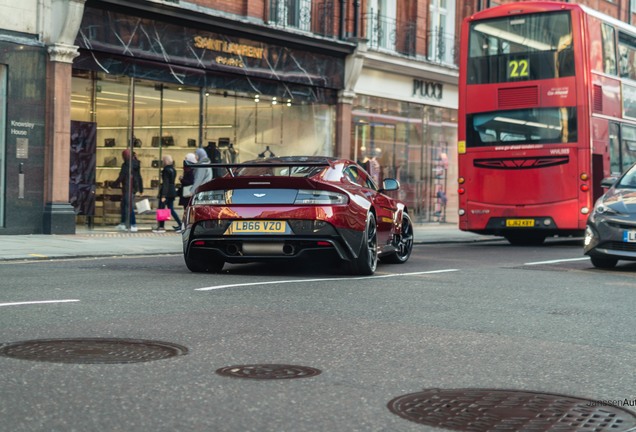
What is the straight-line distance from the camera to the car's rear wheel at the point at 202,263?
11.9m

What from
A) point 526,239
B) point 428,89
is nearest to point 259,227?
point 526,239

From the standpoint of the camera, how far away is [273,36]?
83.7 feet

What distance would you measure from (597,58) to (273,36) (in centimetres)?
798

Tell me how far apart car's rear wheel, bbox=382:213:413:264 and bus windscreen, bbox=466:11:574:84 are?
722 centimetres

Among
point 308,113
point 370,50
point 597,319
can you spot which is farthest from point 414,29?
point 597,319

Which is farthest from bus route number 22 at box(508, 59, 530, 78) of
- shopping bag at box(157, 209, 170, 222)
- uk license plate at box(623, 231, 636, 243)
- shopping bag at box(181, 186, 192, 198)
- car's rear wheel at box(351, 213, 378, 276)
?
car's rear wheel at box(351, 213, 378, 276)

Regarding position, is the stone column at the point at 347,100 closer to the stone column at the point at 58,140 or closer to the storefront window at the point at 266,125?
the storefront window at the point at 266,125

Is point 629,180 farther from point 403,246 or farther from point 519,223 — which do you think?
point 519,223

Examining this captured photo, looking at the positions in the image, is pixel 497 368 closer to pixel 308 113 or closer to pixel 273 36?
pixel 273 36

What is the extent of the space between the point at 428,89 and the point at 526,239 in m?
10.3

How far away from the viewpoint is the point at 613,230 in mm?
13383

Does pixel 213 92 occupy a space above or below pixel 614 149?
above

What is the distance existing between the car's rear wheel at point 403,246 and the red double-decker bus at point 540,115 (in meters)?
7.00

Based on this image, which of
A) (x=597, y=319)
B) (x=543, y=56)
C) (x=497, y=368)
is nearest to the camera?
(x=497, y=368)
